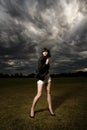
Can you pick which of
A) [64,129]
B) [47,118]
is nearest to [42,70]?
[47,118]

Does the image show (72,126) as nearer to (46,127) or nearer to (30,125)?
(46,127)

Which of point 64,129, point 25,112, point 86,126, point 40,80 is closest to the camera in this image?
point 64,129

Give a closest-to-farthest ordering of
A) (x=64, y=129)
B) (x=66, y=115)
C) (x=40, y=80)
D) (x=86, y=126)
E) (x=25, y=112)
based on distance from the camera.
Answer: (x=64, y=129), (x=86, y=126), (x=40, y=80), (x=66, y=115), (x=25, y=112)

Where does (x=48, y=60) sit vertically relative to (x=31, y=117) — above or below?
above

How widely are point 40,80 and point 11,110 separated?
8.61ft

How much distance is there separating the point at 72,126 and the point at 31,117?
5.83ft

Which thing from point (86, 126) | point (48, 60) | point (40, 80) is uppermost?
point (48, 60)

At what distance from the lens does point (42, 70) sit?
781 cm

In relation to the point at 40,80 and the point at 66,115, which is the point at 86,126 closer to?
the point at 66,115

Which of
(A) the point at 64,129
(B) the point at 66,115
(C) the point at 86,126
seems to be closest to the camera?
(A) the point at 64,129

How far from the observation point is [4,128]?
21.7ft

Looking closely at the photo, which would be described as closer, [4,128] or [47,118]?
[4,128]

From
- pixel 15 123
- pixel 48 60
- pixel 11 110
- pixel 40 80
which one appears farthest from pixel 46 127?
pixel 11 110

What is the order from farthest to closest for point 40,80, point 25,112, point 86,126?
point 25,112
point 40,80
point 86,126
